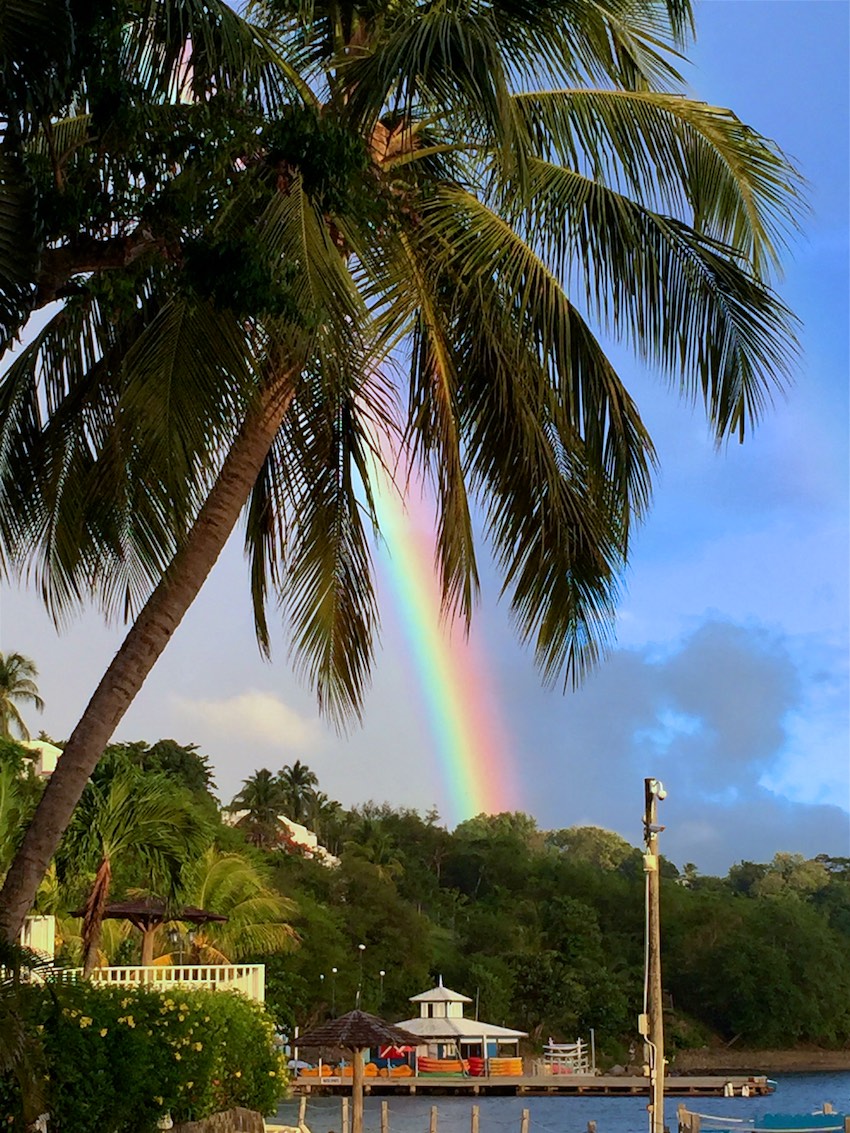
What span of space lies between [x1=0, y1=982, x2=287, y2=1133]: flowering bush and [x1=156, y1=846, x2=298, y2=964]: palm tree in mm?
14566

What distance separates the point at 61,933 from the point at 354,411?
2071cm

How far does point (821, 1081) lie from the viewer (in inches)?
2761

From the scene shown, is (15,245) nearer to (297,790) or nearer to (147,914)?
(147,914)

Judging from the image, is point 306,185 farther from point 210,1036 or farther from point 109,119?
point 210,1036

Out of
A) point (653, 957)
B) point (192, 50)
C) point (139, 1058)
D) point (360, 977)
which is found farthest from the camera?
point (360, 977)

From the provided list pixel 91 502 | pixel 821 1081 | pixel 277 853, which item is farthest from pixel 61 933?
pixel 821 1081

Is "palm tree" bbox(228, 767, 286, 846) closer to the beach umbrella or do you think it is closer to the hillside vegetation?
the hillside vegetation

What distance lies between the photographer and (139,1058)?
12367mm

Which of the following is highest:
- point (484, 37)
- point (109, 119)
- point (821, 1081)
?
point (484, 37)

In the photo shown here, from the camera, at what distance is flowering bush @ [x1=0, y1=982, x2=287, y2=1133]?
1120 centimetres

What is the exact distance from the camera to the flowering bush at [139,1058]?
441 inches

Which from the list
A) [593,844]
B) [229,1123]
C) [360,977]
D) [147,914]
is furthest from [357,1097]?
[593,844]

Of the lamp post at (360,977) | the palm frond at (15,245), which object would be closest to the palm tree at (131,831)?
the palm frond at (15,245)

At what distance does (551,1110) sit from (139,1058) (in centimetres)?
4723
